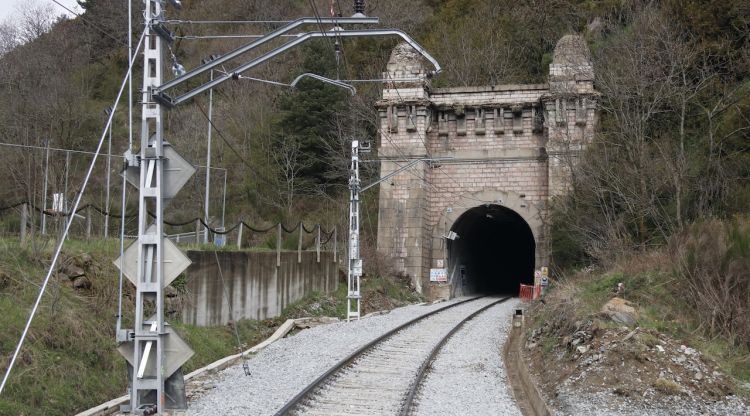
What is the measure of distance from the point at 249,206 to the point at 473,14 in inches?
751

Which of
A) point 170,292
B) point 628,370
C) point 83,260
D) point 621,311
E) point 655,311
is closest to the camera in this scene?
point 628,370

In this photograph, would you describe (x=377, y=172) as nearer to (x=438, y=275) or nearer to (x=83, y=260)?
(x=438, y=275)

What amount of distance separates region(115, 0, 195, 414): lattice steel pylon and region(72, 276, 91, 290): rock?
10.1 ft

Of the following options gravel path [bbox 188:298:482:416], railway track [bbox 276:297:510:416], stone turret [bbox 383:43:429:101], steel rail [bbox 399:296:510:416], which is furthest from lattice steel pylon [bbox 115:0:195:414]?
stone turret [bbox 383:43:429:101]

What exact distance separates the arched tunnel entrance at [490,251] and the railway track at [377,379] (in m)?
16.1

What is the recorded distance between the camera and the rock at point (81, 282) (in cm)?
1209

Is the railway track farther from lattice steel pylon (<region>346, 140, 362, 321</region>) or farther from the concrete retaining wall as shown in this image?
lattice steel pylon (<region>346, 140, 362, 321</region>)

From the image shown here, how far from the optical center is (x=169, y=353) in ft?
30.6

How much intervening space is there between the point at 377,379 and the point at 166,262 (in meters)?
3.72

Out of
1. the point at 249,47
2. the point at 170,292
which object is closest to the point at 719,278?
the point at 249,47

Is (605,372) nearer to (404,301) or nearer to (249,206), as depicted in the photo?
(404,301)

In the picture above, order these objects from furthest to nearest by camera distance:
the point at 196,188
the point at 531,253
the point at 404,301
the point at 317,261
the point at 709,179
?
1. the point at 531,253
2. the point at 196,188
3. the point at 404,301
4. the point at 317,261
5. the point at 709,179

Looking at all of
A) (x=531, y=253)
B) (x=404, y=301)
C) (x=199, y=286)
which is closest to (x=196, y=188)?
(x=404, y=301)

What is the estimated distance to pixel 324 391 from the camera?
10.3 metres
